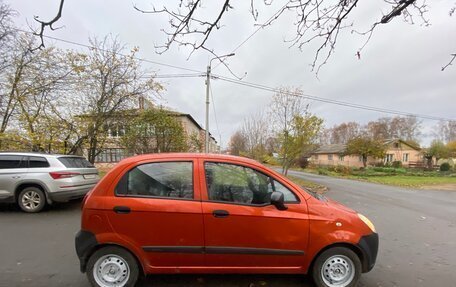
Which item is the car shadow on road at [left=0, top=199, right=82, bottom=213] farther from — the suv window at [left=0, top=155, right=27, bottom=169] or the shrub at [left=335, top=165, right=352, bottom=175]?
the shrub at [left=335, top=165, right=352, bottom=175]

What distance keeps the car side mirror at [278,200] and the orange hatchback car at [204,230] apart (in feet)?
0.04

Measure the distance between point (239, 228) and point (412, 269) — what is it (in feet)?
9.83

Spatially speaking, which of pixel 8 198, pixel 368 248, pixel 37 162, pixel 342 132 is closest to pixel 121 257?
pixel 368 248

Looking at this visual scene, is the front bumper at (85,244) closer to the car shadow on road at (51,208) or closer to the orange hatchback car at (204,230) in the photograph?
the orange hatchback car at (204,230)

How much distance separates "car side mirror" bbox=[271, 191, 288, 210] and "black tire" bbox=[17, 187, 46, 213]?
6.78 meters

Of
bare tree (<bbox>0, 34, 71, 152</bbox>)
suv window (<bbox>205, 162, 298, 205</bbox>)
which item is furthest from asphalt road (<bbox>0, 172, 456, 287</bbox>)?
bare tree (<bbox>0, 34, 71, 152</bbox>)

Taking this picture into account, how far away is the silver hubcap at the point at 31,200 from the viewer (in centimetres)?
728

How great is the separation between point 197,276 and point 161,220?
1076 millimetres

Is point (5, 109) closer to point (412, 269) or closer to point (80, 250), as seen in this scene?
point (80, 250)

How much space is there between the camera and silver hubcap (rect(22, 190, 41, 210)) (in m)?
7.28

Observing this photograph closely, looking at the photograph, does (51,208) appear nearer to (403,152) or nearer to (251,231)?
(251,231)

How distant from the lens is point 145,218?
3.27 metres

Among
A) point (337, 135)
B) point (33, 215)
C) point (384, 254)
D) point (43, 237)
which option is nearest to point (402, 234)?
point (384, 254)

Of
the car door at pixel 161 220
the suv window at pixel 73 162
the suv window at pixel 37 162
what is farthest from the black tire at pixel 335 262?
the suv window at pixel 37 162
